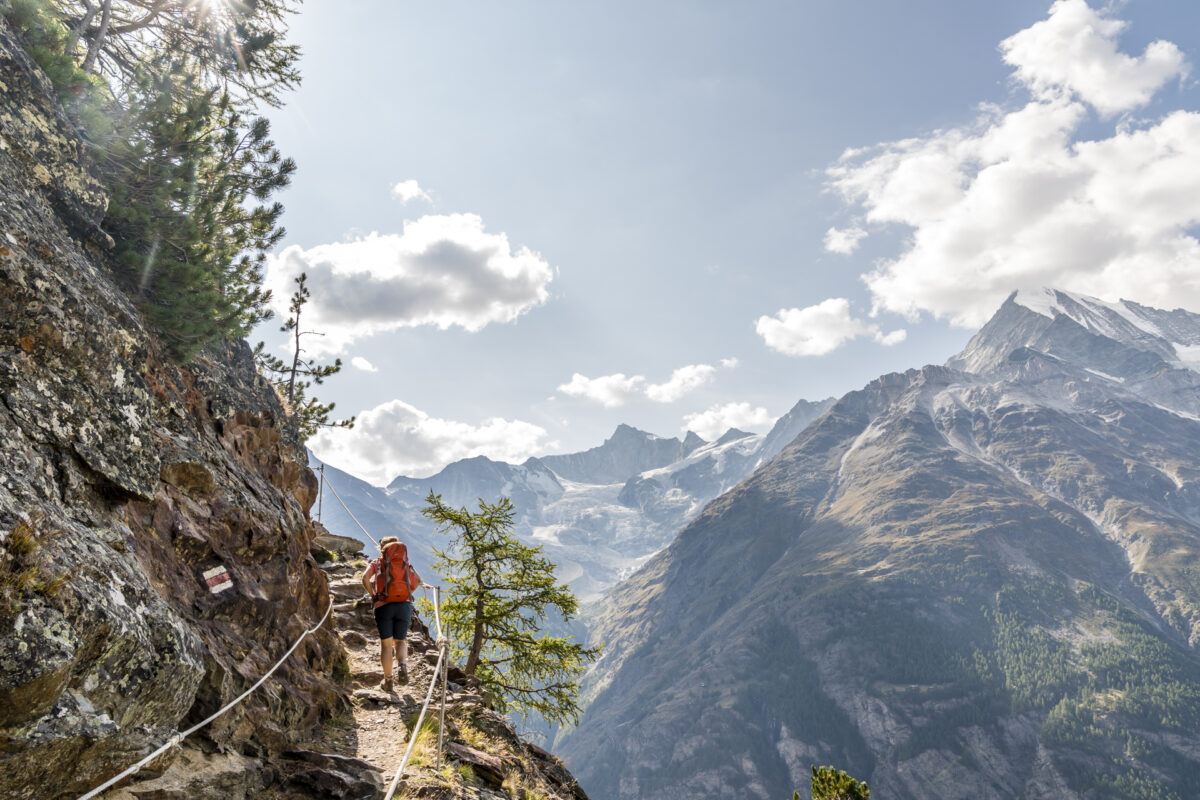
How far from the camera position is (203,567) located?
10750 millimetres

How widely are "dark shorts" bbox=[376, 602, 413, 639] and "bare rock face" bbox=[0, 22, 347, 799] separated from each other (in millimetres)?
1455

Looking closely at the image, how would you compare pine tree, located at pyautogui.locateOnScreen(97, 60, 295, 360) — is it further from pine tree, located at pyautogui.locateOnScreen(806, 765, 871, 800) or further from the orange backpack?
pine tree, located at pyautogui.locateOnScreen(806, 765, 871, 800)

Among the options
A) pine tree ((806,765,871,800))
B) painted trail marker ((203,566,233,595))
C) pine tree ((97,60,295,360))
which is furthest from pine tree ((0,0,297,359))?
pine tree ((806,765,871,800))

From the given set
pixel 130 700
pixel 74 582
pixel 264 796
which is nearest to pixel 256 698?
pixel 264 796

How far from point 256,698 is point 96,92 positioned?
51.6 ft

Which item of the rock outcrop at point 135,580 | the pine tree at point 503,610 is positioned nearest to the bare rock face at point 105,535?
the rock outcrop at point 135,580

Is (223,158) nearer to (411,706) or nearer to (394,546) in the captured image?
(394,546)

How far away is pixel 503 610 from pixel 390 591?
8.29 m

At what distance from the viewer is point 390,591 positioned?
1409cm

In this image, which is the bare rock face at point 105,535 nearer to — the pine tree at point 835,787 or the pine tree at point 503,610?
the pine tree at point 503,610

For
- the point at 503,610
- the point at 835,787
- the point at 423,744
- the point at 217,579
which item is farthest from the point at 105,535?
the point at 835,787

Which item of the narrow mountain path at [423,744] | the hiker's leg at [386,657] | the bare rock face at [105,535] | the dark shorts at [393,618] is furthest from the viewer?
the hiker's leg at [386,657]

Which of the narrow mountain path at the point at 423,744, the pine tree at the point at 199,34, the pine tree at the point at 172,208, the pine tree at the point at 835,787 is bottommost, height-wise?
the pine tree at the point at 835,787

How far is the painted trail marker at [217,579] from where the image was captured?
10539 millimetres
